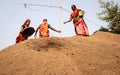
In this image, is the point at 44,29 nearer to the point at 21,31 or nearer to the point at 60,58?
the point at 21,31

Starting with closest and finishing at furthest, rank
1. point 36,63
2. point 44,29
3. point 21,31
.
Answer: point 36,63 → point 21,31 → point 44,29

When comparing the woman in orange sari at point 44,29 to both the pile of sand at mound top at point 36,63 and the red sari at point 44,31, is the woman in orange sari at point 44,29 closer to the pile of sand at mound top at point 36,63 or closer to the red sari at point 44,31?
the red sari at point 44,31

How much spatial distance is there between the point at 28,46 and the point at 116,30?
1148 cm

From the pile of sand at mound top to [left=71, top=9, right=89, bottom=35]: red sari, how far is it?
3097mm

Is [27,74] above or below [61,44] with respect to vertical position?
below

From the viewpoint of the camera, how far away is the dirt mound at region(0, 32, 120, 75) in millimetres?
6051

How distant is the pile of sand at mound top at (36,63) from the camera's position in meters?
5.95

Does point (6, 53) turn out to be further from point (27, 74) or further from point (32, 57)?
point (27, 74)

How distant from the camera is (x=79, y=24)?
31.9 feet

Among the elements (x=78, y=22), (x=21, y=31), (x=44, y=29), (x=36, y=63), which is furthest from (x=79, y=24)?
(x=36, y=63)

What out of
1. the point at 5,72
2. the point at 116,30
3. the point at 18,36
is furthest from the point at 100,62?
the point at 116,30

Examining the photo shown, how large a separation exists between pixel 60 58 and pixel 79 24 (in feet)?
11.7

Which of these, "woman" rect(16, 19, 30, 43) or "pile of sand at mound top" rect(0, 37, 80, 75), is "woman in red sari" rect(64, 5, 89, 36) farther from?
"pile of sand at mound top" rect(0, 37, 80, 75)

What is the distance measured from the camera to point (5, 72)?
6227mm
